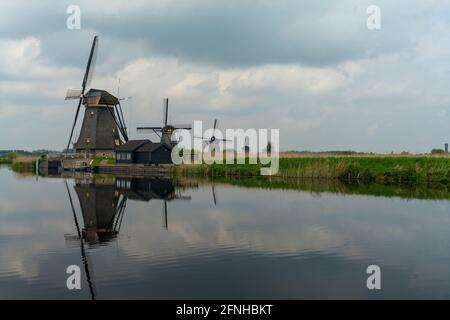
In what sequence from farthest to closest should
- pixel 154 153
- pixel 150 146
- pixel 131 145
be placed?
pixel 131 145 → pixel 150 146 → pixel 154 153

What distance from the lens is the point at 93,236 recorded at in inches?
505

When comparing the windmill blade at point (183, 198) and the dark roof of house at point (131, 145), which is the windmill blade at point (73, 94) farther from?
the windmill blade at point (183, 198)

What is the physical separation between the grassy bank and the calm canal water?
10.1 metres

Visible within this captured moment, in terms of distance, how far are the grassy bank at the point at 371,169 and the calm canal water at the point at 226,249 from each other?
33.2 feet

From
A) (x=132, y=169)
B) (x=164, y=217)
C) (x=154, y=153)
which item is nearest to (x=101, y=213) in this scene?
(x=164, y=217)

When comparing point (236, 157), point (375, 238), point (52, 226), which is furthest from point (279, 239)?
point (236, 157)

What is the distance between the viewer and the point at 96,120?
4978 centimetres

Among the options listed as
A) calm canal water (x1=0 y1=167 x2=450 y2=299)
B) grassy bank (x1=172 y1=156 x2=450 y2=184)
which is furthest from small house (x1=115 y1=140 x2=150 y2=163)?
calm canal water (x1=0 y1=167 x2=450 y2=299)

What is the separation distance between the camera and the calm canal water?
7.91 meters

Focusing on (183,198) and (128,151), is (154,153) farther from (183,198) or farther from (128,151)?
(183,198)

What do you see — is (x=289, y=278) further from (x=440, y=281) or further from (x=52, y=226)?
(x=52, y=226)

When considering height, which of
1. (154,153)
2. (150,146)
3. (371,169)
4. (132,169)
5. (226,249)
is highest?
(150,146)

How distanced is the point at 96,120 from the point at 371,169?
31131mm

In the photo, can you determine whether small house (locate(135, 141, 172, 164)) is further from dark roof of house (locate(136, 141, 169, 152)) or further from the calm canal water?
the calm canal water
